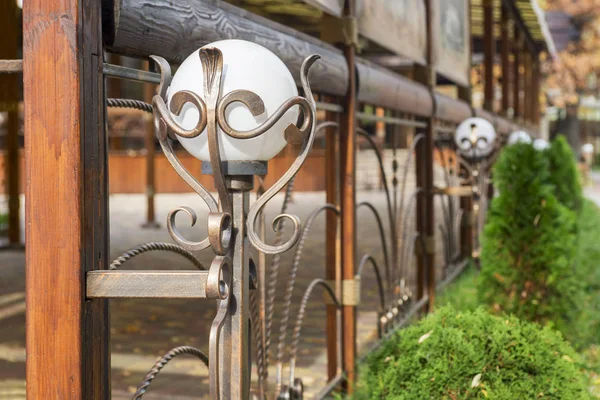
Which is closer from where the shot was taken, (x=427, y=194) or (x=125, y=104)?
(x=125, y=104)

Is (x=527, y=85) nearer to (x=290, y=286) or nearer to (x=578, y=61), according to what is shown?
(x=578, y=61)

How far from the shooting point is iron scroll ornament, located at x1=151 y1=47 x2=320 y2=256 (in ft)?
5.78

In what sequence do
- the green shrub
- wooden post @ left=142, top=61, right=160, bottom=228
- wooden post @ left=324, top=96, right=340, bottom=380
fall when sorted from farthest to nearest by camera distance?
wooden post @ left=142, top=61, right=160, bottom=228, wooden post @ left=324, top=96, right=340, bottom=380, the green shrub

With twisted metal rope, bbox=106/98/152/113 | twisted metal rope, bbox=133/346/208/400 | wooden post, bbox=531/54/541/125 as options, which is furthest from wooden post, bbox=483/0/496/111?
wooden post, bbox=531/54/541/125

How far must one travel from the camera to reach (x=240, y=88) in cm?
182

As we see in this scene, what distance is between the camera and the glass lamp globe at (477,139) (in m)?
7.61

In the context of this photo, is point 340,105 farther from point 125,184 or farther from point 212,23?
point 125,184

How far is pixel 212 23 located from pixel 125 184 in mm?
20003

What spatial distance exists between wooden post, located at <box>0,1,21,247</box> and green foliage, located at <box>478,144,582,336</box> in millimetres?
3493

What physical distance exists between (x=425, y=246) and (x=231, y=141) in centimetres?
503

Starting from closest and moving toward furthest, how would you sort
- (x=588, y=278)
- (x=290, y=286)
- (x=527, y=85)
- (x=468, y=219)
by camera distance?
(x=290, y=286) < (x=588, y=278) < (x=468, y=219) < (x=527, y=85)

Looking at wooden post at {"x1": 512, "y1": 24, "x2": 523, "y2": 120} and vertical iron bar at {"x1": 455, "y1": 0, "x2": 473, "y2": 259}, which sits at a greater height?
wooden post at {"x1": 512, "y1": 24, "x2": 523, "y2": 120}

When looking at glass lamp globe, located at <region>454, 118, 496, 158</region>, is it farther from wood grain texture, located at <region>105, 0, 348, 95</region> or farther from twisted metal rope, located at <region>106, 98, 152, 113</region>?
twisted metal rope, located at <region>106, 98, 152, 113</region>

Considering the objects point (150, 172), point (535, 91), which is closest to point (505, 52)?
point (150, 172)
